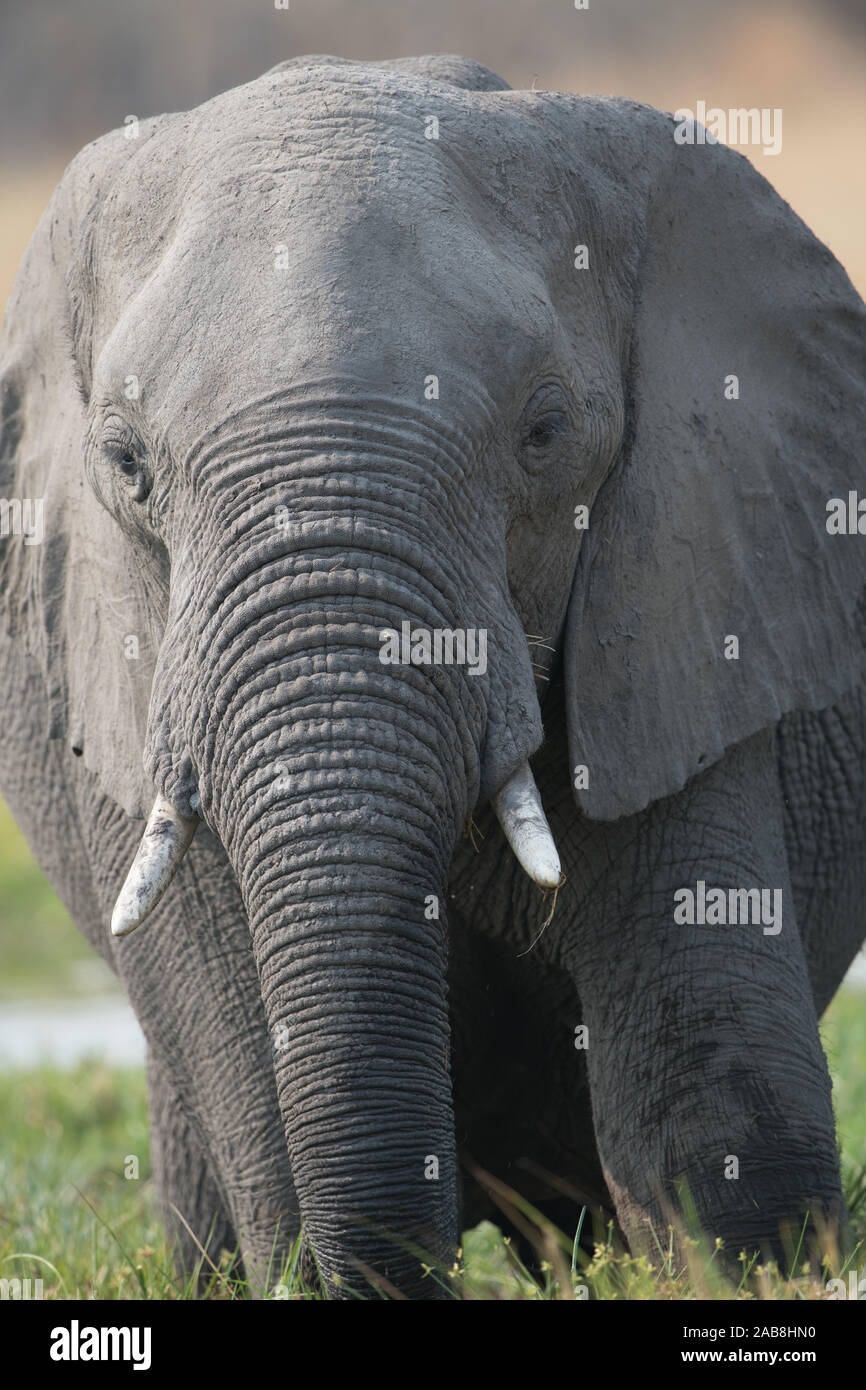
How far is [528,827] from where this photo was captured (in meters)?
2.93

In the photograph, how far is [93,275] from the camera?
11.6 feet

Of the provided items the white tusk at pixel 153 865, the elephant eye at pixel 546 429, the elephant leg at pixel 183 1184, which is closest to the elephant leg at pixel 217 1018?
the white tusk at pixel 153 865

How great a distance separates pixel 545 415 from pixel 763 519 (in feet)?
2.10

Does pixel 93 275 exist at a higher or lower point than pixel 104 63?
lower

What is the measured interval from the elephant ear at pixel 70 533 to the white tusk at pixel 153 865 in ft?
0.88

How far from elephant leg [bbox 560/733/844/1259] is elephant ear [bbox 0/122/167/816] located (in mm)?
861

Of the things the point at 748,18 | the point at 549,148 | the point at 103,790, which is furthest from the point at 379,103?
the point at 748,18

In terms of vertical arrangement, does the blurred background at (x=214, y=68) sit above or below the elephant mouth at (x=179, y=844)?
above

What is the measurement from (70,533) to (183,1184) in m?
1.75

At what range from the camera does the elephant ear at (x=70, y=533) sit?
11.5 feet

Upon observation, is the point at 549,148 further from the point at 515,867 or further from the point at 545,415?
the point at 515,867
